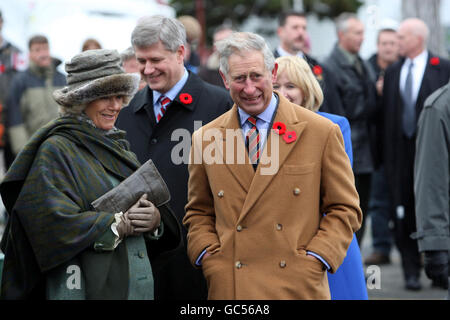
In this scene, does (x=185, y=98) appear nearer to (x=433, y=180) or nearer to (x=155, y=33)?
(x=155, y=33)

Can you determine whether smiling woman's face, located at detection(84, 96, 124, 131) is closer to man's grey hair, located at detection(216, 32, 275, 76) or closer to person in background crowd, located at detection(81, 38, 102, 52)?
man's grey hair, located at detection(216, 32, 275, 76)

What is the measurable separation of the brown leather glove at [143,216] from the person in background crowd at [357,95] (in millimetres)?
4260

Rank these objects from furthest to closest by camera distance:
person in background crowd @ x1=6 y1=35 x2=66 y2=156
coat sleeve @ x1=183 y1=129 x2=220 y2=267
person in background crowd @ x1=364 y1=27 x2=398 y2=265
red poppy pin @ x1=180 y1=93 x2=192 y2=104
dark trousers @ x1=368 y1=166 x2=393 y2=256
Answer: dark trousers @ x1=368 y1=166 x2=393 y2=256 < person in background crowd @ x1=364 y1=27 x2=398 y2=265 < person in background crowd @ x1=6 y1=35 x2=66 y2=156 < red poppy pin @ x1=180 y1=93 x2=192 y2=104 < coat sleeve @ x1=183 y1=129 x2=220 y2=267

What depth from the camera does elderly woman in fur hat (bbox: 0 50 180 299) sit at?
3.69 m

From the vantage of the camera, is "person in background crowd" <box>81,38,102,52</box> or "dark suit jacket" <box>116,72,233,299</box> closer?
"dark suit jacket" <box>116,72,233,299</box>

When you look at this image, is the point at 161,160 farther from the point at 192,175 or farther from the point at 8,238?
the point at 8,238

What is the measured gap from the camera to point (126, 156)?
4.07m

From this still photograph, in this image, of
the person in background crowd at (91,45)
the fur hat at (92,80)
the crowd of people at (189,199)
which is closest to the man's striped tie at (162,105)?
the crowd of people at (189,199)

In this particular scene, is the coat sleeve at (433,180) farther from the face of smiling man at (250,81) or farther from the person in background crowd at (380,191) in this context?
the person in background crowd at (380,191)

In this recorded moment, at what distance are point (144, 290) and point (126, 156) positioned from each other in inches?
26.9

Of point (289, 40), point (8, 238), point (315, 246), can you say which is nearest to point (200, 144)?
point (315, 246)

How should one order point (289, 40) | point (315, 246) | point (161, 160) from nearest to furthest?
point (315, 246)
point (161, 160)
point (289, 40)

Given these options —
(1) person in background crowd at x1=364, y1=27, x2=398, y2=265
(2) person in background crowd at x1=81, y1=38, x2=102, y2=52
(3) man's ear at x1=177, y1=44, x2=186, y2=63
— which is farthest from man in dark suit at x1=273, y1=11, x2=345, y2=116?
(3) man's ear at x1=177, y1=44, x2=186, y2=63
